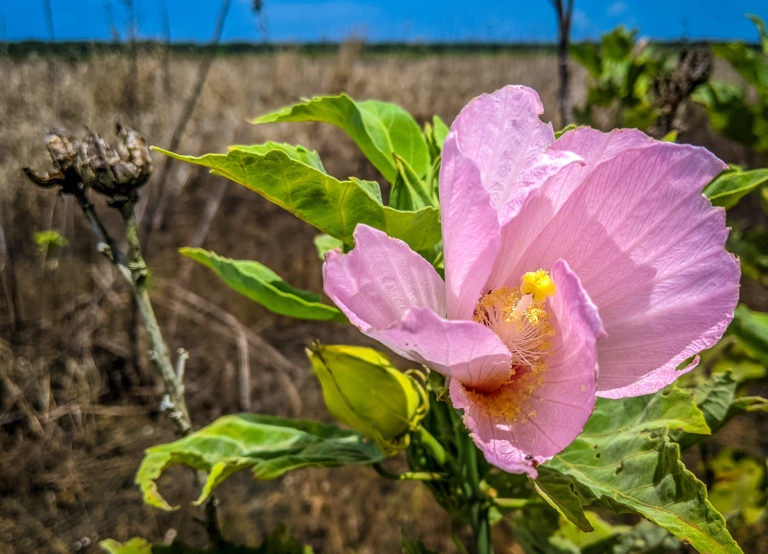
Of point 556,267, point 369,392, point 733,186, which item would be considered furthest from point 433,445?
point 733,186

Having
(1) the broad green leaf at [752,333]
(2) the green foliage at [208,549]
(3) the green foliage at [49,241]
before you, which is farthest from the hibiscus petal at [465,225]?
(3) the green foliage at [49,241]

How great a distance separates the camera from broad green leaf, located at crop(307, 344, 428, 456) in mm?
685

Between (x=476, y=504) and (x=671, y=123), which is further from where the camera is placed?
(x=671, y=123)

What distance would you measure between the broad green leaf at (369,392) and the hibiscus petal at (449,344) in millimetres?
152

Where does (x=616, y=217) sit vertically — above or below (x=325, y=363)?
above

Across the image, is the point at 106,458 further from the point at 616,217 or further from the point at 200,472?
the point at 616,217

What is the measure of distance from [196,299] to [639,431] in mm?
2828

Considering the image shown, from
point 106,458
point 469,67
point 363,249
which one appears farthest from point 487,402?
point 469,67

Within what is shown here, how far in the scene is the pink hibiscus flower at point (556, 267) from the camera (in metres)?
0.52

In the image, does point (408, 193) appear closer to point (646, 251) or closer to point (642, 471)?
point (646, 251)

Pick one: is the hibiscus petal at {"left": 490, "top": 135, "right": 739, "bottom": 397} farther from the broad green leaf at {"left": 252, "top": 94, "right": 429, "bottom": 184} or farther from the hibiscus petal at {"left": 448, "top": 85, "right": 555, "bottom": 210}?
the broad green leaf at {"left": 252, "top": 94, "right": 429, "bottom": 184}

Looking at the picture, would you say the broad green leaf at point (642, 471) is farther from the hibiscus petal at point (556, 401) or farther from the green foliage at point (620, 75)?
the green foliage at point (620, 75)

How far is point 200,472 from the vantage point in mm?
917

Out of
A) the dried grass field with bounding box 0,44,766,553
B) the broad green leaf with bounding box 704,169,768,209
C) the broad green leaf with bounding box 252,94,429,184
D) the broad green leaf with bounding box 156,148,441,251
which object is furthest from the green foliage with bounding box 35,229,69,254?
the broad green leaf with bounding box 704,169,768,209
